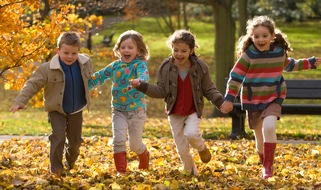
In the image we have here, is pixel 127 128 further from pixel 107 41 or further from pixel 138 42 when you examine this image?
pixel 107 41

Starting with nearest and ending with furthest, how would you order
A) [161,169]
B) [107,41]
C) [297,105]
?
[161,169]
[297,105]
[107,41]

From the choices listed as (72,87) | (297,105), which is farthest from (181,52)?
(297,105)

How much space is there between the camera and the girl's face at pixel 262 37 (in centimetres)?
793

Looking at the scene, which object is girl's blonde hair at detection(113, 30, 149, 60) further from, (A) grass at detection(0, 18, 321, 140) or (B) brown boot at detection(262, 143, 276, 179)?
(A) grass at detection(0, 18, 321, 140)

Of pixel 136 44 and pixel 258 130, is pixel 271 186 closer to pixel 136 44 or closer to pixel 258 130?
pixel 258 130

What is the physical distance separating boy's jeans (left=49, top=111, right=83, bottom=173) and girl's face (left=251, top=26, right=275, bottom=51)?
6.00ft

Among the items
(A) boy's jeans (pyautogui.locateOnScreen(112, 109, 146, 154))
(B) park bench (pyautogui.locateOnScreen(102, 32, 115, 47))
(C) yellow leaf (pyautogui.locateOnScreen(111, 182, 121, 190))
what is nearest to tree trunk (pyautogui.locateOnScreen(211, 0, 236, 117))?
(A) boy's jeans (pyautogui.locateOnScreen(112, 109, 146, 154))

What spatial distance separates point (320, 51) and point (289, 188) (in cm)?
2787

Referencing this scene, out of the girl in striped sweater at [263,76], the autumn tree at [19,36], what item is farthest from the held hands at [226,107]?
the autumn tree at [19,36]

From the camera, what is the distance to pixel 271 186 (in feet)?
23.4

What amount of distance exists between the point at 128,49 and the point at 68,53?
58 centimetres

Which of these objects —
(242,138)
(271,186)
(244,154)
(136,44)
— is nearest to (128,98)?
(136,44)

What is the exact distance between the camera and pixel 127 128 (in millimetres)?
8180

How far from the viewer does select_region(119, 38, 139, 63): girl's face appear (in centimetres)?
806
